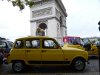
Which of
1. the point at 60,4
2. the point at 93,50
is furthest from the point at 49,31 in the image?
the point at 93,50

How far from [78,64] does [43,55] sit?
5.70 feet

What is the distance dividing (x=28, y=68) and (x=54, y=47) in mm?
2224

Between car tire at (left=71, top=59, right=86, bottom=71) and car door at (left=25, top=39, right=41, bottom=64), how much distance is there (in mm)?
1681

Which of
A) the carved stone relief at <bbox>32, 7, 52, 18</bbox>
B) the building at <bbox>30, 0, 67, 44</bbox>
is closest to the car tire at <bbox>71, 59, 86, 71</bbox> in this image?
the building at <bbox>30, 0, 67, 44</bbox>

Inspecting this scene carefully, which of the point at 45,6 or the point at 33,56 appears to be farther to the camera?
the point at 45,6

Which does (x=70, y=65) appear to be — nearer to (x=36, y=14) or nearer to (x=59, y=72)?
(x=59, y=72)

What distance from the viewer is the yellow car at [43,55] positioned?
16.2 metres

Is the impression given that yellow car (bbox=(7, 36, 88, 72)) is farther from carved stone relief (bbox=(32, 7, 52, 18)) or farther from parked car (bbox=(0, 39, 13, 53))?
carved stone relief (bbox=(32, 7, 52, 18))

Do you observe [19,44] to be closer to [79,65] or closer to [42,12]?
[79,65]

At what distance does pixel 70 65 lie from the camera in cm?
1662

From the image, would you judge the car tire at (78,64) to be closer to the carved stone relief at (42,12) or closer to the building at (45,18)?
the building at (45,18)

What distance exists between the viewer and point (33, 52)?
53.5ft

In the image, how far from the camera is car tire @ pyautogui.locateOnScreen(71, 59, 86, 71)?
16.4 meters

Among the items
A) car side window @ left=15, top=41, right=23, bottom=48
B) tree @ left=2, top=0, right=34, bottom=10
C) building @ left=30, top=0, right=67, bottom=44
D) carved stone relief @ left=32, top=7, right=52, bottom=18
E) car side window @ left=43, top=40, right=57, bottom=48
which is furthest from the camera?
carved stone relief @ left=32, top=7, right=52, bottom=18
